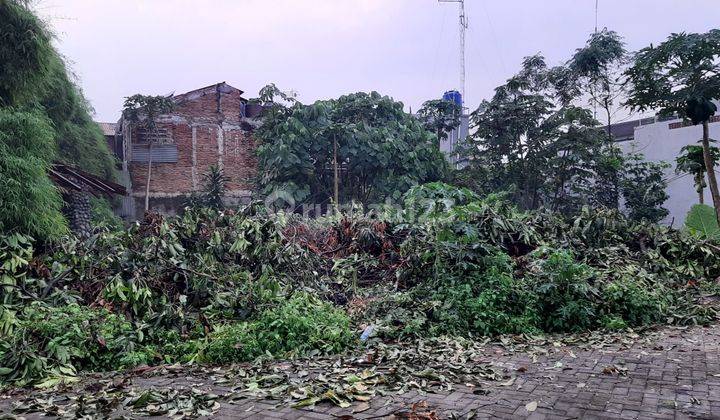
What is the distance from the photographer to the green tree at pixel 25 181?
590cm

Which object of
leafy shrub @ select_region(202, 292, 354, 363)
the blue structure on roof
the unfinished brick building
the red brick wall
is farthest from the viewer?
the blue structure on roof

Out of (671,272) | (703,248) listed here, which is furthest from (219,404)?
(703,248)

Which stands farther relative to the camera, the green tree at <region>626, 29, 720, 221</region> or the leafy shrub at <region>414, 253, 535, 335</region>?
the green tree at <region>626, 29, 720, 221</region>

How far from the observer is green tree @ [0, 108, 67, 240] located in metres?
5.90

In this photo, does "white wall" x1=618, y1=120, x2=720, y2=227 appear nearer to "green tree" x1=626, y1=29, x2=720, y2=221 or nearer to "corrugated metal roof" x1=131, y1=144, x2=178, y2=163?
"green tree" x1=626, y1=29, x2=720, y2=221

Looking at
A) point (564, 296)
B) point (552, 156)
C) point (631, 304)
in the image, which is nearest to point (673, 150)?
point (552, 156)

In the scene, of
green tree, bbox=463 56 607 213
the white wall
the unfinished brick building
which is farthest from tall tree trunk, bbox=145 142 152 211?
the white wall

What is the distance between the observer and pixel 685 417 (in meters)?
3.03

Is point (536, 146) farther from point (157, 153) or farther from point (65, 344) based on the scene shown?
point (65, 344)

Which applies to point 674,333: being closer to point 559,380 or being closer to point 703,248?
point 559,380

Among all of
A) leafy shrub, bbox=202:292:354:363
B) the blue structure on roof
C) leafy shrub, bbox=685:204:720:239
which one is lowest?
leafy shrub, bbox=202:292:354:363

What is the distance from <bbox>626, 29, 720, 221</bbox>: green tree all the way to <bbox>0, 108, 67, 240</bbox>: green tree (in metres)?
9.43

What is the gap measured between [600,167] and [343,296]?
11.5 meters

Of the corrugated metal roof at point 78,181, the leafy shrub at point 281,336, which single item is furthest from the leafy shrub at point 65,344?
the corrugated metal roof at point 78,181
